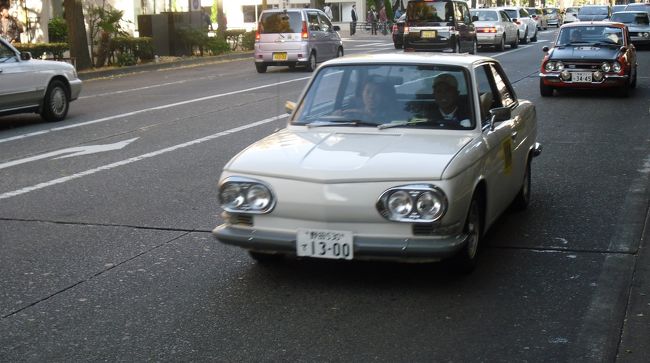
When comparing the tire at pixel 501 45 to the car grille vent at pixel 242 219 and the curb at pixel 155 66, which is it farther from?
the car grille vent at pixel 242 219

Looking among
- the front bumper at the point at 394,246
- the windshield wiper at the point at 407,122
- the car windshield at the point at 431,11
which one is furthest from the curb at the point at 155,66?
the front bumper at the point at 394,246

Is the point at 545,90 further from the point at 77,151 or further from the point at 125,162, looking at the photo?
the point at 125,162

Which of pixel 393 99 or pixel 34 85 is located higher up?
pixel 393 99

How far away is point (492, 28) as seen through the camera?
112 feet

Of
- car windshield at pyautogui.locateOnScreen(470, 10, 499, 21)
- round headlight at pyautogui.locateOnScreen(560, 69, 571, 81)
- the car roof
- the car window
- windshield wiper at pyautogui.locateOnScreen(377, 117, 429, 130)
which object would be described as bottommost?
round headlight at pyautogui.locateOnScreen(560, 69, 571, 81)

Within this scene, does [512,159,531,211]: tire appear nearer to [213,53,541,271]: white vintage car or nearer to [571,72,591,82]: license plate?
[213,53,541,271]: white vintage car

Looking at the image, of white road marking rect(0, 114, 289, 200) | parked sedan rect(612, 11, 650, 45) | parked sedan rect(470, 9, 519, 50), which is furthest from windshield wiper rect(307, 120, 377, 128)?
parked sedan rect(612, 11, 650, 45)

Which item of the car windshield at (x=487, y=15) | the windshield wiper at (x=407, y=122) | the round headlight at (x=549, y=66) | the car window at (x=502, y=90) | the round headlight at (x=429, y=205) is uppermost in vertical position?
the car window at (x=502, y=90)

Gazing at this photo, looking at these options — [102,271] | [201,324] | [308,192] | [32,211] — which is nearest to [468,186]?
[308,192]

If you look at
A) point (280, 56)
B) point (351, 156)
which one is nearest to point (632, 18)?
point (280, 56)

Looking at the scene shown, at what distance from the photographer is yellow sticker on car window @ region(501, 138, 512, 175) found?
6.93m

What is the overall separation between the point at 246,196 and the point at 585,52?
13.4 meters

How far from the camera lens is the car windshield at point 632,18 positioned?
35500 millimetres

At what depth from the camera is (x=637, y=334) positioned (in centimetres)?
507
